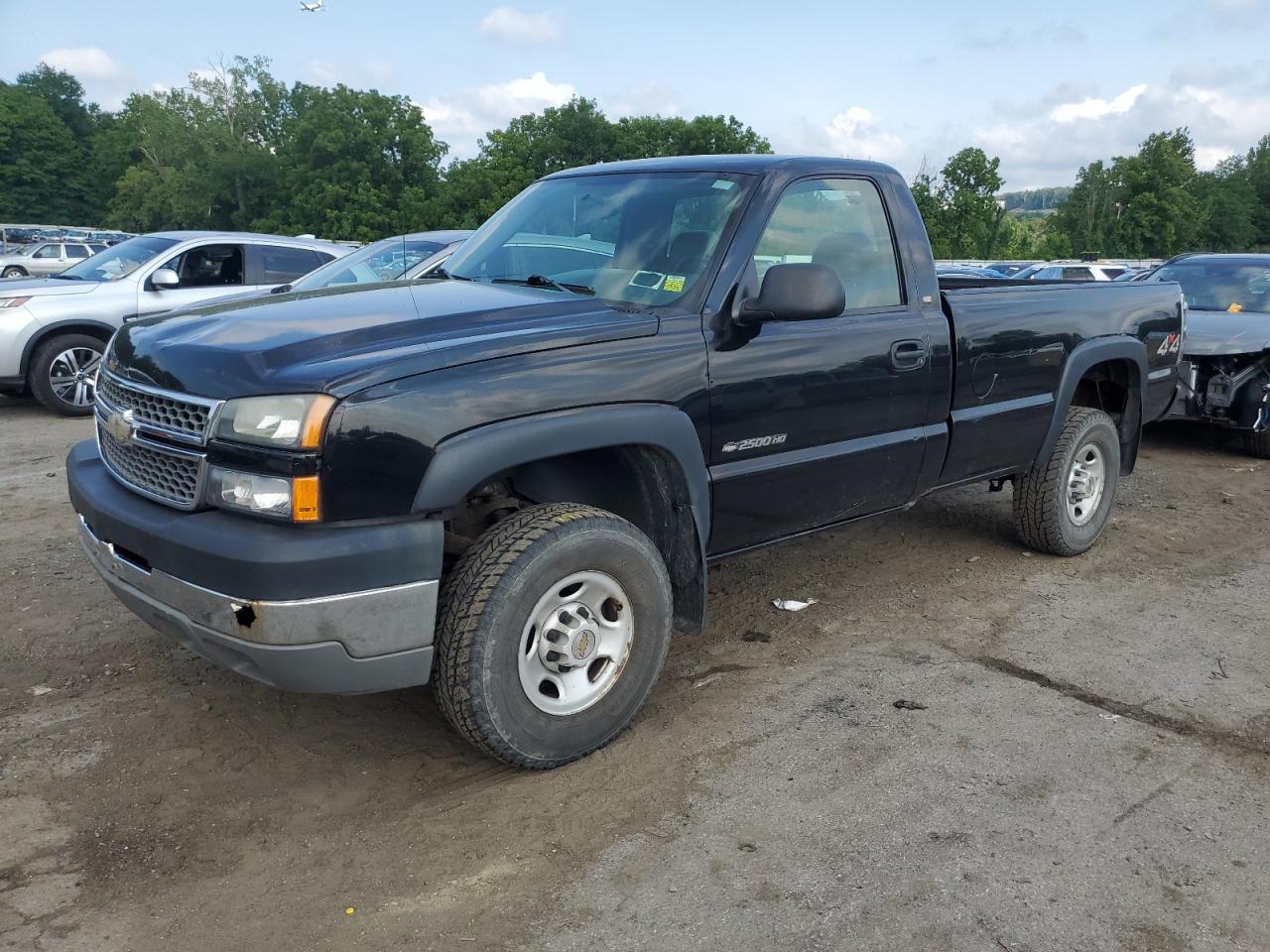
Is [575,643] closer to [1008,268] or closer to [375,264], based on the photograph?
[375,264]

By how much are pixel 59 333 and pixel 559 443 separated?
8308 mm

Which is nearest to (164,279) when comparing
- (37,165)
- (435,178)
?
(435,178)

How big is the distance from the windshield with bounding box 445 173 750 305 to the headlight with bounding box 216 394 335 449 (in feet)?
4.32

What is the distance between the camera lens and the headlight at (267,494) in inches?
106

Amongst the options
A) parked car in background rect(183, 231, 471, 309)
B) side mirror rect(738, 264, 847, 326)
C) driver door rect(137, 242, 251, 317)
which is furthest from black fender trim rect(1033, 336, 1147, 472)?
driver door rect(137, 242, 251, 317)

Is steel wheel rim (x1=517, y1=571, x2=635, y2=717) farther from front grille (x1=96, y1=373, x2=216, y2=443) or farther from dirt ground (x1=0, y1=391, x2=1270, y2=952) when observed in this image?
front grille (x1=96, y1=373, x2=216, y2=443)

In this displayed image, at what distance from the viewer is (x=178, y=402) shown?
9.74 feet

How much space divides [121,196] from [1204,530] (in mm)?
85464

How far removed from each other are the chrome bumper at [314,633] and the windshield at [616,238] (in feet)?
4.77

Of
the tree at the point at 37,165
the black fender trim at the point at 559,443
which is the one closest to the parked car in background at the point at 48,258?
the black fender trim at the point at 559,443

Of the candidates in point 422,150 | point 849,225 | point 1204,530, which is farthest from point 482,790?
point 422,150

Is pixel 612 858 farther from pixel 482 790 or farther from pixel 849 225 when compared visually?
pixel 849 225

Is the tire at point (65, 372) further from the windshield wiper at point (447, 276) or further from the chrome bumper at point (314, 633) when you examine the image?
the chrome bumper at point (314, 633)

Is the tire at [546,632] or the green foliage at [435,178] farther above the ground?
the green foliage at [435,178]
